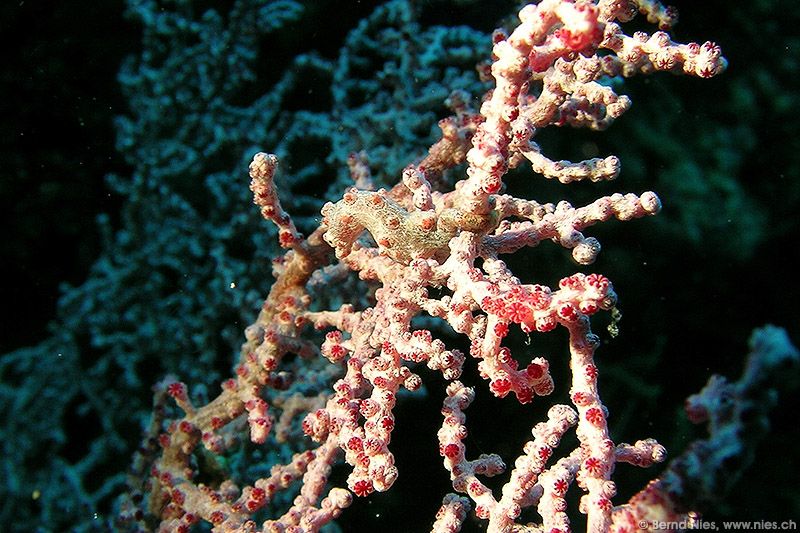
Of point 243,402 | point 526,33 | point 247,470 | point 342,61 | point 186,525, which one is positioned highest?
point 526,33

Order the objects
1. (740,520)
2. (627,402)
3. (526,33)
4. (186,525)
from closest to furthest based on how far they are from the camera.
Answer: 1. (526,33)
2. (186,525)
3. (740,520)
4. (627,402)

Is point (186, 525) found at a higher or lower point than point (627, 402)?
higher

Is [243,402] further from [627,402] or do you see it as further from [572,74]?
[627,402]

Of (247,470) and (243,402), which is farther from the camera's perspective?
(247,470)

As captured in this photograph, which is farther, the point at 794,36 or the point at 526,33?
the point at 794,36

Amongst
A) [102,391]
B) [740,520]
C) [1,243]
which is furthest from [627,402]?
[1,243]

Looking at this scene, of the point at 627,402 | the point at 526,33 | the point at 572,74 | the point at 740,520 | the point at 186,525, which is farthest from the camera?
the point at 627,402

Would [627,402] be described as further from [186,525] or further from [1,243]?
[1,243]

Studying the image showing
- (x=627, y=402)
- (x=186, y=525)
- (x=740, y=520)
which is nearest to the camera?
(x=186, y=525)

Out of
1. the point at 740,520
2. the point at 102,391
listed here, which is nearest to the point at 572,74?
the point at 740,520
